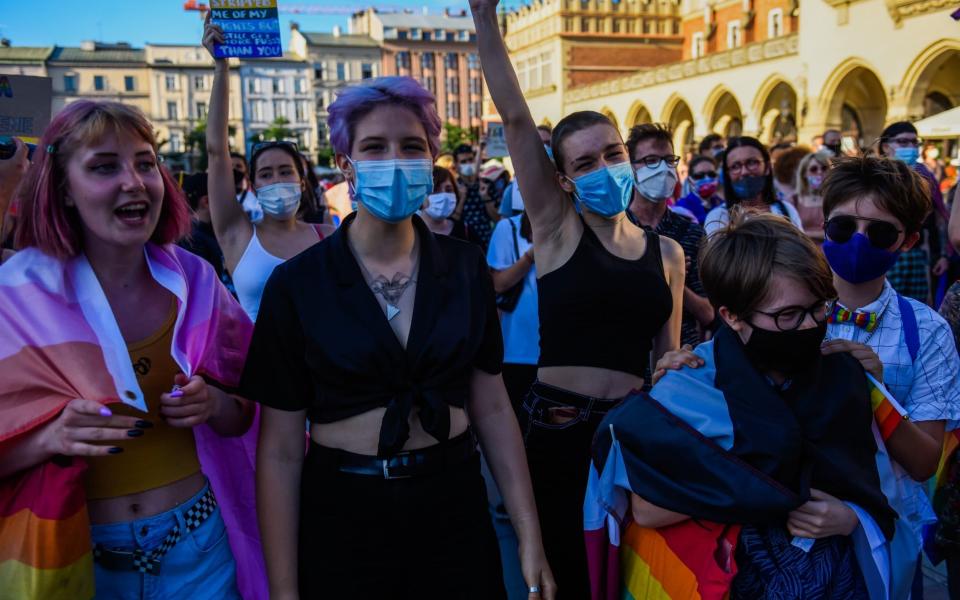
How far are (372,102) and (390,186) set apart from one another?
0.82 ft

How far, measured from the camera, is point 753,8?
4497cm

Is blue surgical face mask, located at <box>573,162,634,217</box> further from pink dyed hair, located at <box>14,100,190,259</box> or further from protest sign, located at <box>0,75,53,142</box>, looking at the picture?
protest sign, located at <box>0,75,53,142</box>

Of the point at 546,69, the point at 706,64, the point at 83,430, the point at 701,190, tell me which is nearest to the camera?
the point at 83,430

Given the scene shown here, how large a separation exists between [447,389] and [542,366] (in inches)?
39.1

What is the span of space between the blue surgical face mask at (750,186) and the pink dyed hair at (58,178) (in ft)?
13.4

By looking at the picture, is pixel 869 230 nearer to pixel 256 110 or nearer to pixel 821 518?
pixel 821 518

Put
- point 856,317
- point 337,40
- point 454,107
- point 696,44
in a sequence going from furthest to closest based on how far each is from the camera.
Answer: point 454,107 → point 337,40 → point 696,44 → point 856,317

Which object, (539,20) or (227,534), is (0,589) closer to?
(227,534)

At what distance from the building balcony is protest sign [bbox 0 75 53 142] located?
29.7m

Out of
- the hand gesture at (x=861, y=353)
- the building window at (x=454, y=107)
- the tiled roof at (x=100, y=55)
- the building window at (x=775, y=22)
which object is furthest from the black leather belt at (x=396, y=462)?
the building window at (x=454, y=107)

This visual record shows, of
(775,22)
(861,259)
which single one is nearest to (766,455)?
(861,259)

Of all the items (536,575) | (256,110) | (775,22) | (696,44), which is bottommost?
(536,575)

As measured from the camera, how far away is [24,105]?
3148 millimetres

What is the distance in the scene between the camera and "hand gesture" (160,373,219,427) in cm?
197
